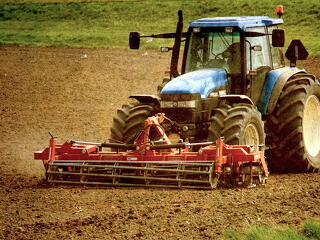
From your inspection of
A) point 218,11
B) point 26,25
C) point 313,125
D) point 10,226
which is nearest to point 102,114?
point 313,125

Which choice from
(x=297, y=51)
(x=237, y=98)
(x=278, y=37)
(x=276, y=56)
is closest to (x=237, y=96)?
(x=237, y=98)

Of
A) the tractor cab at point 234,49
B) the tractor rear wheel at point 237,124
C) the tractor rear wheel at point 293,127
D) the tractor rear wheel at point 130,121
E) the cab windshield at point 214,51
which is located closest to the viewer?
the tractor rear wheel at point 237,124

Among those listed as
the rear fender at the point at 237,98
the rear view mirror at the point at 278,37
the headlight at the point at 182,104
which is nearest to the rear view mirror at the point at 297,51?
the rear view mirror at the point at 278,37

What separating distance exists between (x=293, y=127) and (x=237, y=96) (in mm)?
1307

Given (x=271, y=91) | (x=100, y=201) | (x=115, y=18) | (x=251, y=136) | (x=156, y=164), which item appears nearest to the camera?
(x=100, y=201)

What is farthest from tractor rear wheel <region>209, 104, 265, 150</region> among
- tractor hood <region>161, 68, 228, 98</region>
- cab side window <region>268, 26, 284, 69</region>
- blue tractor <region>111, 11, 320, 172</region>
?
cab side window <region>268, 26, 284, 69</region>

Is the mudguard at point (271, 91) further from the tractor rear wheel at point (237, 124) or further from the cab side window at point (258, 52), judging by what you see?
the tractor rear wheel at point (237, 124)

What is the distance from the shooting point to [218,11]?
111 ft

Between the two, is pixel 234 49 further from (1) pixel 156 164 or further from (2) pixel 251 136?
(1) pixel 156 164

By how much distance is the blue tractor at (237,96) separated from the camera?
11922mm

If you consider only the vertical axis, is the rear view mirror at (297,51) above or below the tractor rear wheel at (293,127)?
above

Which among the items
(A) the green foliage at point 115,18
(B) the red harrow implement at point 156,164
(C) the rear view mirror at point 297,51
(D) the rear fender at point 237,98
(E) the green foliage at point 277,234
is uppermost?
(A) the green foliage at point 115,18

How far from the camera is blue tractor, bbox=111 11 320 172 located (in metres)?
11.9

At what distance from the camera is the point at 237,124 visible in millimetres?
11508
